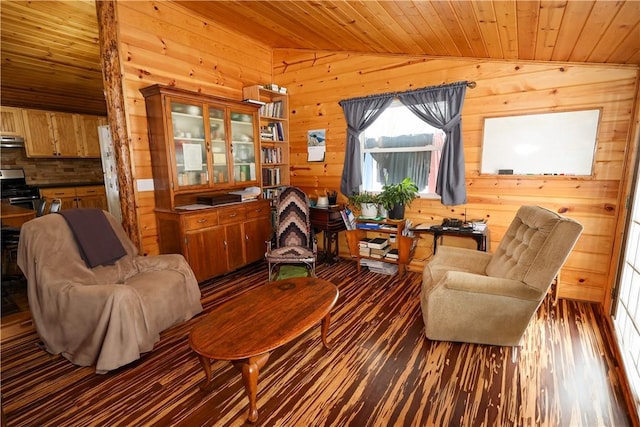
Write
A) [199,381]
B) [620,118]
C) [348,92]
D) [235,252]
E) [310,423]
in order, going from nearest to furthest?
1. [310,423]
2. [199,381]
3. [620,118]
4. [235,252]
5. [348,92]

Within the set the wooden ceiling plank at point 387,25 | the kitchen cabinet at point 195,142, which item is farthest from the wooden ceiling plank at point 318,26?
the kitchen cabinet at point 195,142

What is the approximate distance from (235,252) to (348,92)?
243 centimetres

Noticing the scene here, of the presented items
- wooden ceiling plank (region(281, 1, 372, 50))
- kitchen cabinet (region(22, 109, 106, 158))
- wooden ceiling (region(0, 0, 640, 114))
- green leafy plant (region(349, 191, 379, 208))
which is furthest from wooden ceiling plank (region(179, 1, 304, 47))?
kitchen cabinet (region(22, 109, 106, 158))

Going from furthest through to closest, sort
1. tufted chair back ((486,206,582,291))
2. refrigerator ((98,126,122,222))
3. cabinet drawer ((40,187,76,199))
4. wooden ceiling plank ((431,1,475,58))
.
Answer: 1. cabinet drawer ((40,187,76,199))
2. refrigerator ((98,126,122,222))
3. wooden ceiling plank ((431,1,475,58))
4. tufted chair back ((486,206,582,291))

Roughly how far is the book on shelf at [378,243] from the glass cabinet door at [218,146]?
1.85 meters

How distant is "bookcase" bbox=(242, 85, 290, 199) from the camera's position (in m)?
4.20

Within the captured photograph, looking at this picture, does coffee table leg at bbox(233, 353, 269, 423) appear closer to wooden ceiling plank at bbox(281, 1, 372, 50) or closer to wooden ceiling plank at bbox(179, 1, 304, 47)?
wooden ceiling plank at bbox(281, 1, 372, 50)

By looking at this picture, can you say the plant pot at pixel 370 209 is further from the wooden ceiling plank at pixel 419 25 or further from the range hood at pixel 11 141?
the range hood at pixel 11 141

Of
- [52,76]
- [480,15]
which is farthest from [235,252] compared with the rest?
[52,76]

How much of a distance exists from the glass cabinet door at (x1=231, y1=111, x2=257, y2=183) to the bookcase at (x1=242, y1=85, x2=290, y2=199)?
206 mm

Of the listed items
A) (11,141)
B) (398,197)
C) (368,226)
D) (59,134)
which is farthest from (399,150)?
(11,141)

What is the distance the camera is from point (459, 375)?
74.7 inches

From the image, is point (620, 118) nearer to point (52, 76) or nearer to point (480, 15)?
point (480, 15)

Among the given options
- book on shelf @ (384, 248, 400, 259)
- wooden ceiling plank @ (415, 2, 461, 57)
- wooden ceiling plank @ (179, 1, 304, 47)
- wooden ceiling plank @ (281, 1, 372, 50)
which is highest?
wooden ceiling plank @ (179, 1, 304, 47)
